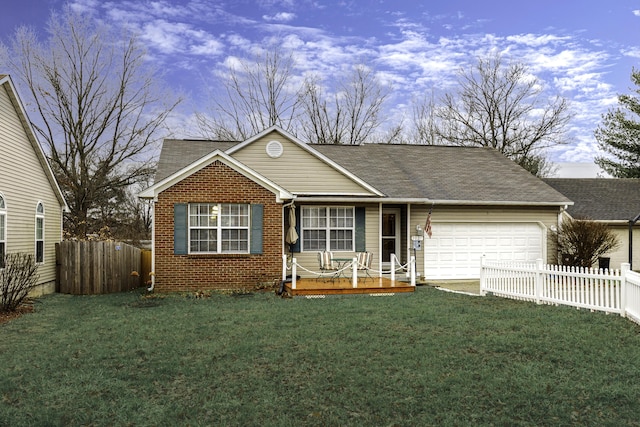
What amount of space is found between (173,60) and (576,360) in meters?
23.7

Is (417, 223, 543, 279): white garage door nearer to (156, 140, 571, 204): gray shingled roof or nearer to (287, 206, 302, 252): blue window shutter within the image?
(156, 140, 571, 204): gray shingled roof

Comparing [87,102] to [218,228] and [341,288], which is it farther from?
[341,288]

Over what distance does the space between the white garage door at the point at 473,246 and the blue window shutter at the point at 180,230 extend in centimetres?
791

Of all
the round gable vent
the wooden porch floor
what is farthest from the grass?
the round gable vent

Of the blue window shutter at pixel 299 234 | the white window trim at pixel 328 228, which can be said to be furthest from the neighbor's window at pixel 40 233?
the white window trim at pixel 328 228

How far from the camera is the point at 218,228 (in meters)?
14.0

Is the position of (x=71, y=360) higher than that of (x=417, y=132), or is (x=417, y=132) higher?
(x=417, y=132)

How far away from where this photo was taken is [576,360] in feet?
21.5

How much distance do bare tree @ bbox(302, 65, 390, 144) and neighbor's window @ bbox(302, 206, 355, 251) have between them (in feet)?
63.3

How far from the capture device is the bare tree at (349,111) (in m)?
34.7

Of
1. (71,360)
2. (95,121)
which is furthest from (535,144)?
(71,360)

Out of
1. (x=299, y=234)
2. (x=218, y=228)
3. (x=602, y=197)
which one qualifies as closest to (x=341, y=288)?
(x=299, y=234)

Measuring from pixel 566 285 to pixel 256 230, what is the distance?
783 cm

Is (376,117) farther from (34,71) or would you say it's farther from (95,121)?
(34,71)
